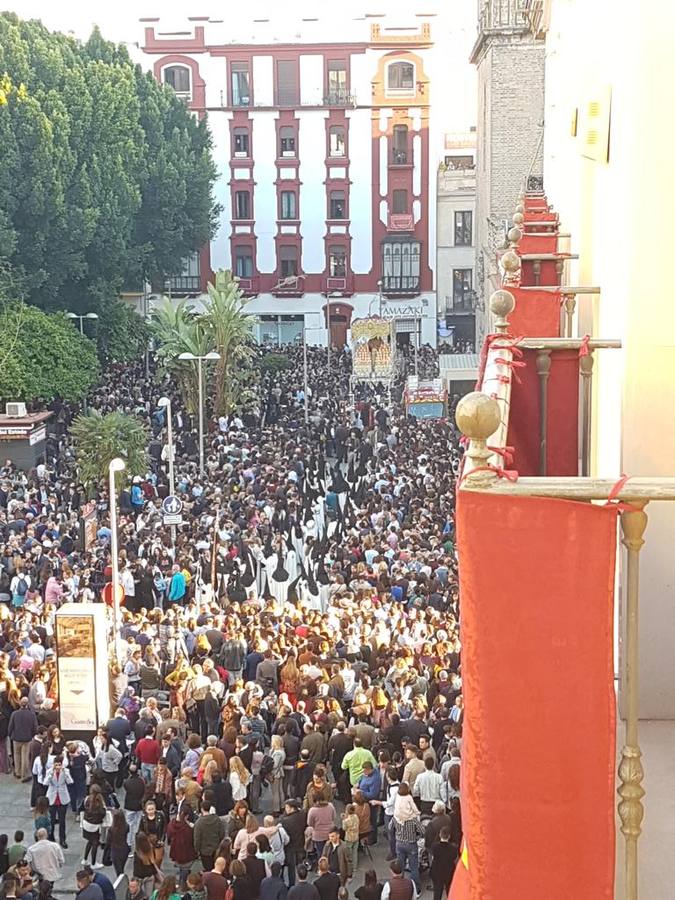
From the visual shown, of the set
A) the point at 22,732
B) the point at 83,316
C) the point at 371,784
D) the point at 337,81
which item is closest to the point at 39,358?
the point at 83,316

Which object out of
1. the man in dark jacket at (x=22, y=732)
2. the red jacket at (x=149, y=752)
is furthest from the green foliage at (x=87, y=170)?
the red jacket at (x=149, y=752)

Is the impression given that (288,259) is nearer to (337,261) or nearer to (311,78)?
(337,261)

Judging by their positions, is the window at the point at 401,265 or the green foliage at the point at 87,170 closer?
the green foliage at the point at 87,170

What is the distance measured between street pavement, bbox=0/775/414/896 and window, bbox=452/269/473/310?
167ft

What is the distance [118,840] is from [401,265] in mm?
53973

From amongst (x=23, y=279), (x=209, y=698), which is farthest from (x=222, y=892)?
(x=23, y=279)

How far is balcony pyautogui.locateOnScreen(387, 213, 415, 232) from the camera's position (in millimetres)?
63969

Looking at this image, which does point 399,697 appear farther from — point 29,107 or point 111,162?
point 111,162

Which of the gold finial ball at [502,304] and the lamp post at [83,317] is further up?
the gold finial ball at [502,304]

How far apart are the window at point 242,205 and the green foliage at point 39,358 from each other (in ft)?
77.4

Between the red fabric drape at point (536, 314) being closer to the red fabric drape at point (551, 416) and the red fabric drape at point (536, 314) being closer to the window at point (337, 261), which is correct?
the red fabric drape at point (551, 416)

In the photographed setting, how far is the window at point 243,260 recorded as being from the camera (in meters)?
64.5

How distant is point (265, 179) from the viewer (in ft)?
210

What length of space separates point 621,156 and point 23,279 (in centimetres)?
3903
